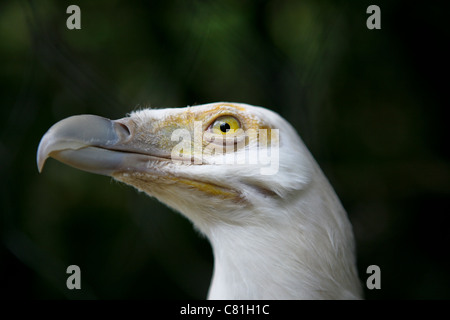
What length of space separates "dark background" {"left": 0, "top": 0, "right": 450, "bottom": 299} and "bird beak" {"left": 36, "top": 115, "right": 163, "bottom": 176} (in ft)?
2.75

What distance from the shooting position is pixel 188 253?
2090 mm

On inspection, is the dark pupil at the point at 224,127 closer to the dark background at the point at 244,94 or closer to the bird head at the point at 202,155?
the bird head at the point at 202,155

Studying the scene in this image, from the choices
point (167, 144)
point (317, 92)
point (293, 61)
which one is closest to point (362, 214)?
point (317, 92)

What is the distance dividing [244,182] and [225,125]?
131 millimetres

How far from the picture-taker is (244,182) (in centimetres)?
101

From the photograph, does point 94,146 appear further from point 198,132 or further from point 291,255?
point 291,255

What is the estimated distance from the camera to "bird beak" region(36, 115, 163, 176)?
37.6 inches

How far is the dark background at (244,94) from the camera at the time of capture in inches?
72.9

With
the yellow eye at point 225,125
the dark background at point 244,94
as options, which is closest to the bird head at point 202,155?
the yellow eye at point 225,125

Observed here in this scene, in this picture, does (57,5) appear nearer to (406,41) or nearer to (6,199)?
(6,199)

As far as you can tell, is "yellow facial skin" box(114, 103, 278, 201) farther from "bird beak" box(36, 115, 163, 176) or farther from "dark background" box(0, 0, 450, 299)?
"dark background" box(0, 0, 450, 299)

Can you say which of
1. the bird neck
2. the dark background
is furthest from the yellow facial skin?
the dark background

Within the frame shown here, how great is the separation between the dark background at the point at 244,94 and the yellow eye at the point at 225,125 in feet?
2.68

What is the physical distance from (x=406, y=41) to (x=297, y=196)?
1109 mm
